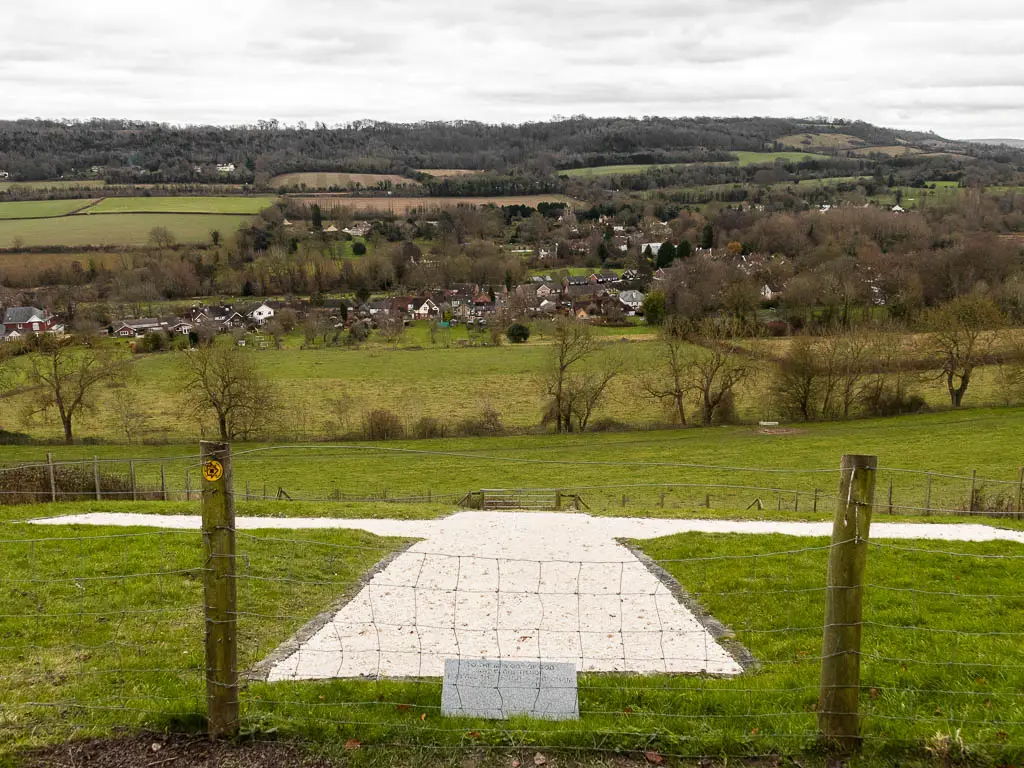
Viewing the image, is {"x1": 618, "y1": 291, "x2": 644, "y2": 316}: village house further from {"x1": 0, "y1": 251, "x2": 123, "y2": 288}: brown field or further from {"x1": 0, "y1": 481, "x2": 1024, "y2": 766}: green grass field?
{"x1": 0, "y1": 481, "x2": 1024, "y2": 766}: green grass field

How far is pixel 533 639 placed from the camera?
8977mm

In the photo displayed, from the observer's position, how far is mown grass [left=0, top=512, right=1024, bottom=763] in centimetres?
595

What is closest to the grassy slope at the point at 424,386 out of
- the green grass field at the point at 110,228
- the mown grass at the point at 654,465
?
the mown grass at the point at 654,465

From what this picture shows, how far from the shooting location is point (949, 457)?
115ft

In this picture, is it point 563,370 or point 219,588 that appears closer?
point 219,588

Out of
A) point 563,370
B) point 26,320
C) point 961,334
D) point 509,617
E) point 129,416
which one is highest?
point 509,617

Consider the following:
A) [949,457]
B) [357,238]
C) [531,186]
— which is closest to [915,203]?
[531,186]

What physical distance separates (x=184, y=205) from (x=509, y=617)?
15957 centimetres

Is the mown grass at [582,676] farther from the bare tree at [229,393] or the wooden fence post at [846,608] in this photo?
the bare tree at [229,393]

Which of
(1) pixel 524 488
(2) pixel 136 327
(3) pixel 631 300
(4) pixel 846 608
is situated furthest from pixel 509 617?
(3) pixel 631 300

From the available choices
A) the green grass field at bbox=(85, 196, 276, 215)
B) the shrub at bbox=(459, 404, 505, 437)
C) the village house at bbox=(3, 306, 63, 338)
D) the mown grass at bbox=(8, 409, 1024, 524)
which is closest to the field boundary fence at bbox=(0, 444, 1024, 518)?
the mown grass at bbox=(8, 409, 1024, 524)

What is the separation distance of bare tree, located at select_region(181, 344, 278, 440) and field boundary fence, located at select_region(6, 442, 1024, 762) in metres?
31.5

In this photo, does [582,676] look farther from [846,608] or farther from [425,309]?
[425,309]

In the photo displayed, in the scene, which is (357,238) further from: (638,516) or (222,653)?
(222,653)
